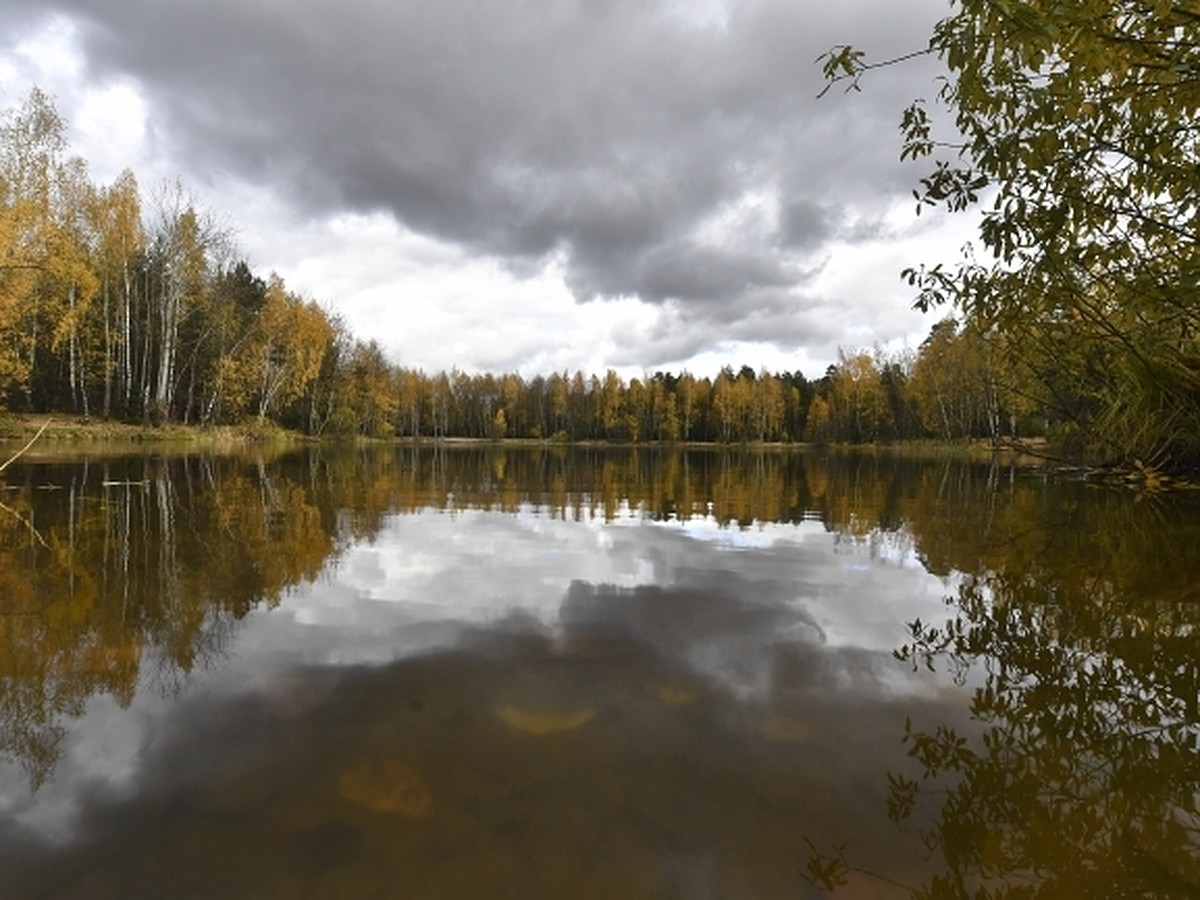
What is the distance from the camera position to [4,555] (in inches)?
239

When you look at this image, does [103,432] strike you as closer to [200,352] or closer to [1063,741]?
[200,352]

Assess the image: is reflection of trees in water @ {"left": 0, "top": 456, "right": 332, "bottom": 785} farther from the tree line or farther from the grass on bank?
the grass on bank

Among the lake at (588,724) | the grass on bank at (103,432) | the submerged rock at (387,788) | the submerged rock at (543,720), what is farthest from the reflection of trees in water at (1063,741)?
the grass on bank at (103,432)

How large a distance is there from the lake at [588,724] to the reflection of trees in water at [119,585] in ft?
0.12

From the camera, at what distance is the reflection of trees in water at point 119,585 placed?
129 inches

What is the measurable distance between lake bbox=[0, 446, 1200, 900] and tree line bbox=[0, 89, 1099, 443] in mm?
2903

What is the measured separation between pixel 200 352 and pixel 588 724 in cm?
5202

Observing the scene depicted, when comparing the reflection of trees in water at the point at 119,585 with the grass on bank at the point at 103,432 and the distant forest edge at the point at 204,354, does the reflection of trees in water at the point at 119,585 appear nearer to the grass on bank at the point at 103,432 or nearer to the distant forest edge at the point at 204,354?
the distant forest edge at the point at 204,354

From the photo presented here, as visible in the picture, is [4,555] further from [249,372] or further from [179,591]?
[249,372]

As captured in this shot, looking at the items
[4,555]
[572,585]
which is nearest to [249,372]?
[4,555]

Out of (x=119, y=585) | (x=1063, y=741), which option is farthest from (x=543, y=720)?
(x=119, y=585)

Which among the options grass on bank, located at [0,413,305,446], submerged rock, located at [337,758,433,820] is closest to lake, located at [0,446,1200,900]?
submerged rock, located at [337,758,433,820]

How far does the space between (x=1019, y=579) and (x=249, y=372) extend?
49.5 m

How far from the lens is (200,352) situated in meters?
45.5
